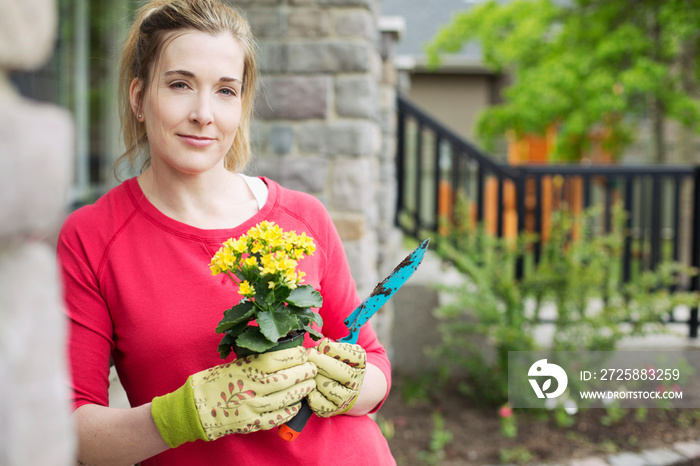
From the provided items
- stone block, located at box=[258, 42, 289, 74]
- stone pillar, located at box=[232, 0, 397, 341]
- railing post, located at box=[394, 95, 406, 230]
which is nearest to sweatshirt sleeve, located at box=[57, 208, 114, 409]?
stone pillar, located at box=[232, 0, 397, 341]

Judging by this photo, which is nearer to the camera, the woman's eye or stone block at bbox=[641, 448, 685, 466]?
the woman's eye

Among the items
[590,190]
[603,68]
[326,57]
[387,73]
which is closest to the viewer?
[326,57]

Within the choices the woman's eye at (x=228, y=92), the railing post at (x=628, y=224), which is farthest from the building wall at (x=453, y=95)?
the woman's eye at (x=228, y=92)

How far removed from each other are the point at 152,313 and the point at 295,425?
352 millimetres

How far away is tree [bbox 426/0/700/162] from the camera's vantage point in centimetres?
769

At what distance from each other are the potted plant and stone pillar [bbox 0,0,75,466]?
18.8 inches

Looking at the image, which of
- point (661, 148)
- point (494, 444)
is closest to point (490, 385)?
point (494, 444)

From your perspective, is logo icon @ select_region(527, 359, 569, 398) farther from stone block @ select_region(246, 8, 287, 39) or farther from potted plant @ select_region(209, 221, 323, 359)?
potted plant @ select_region(209, 221, 323, 359)

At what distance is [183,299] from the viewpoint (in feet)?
3.94

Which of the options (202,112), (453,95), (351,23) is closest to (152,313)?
(202,112)

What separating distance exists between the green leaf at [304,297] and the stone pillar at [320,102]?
76.5 inches

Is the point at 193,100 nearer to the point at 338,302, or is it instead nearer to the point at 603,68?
the point at 338,302

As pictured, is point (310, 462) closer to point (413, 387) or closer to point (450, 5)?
point (413, 387)

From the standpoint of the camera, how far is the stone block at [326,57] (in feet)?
9.82
